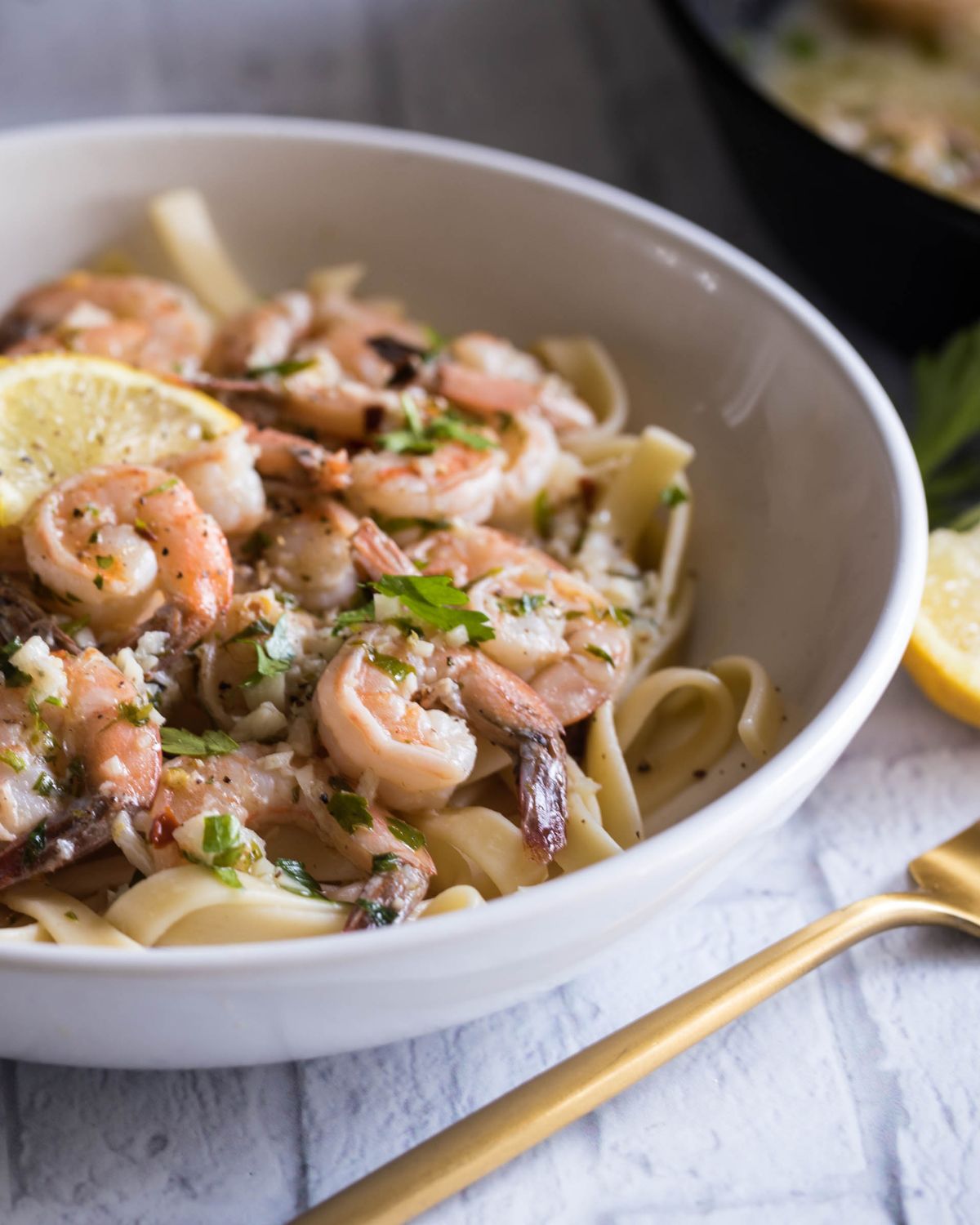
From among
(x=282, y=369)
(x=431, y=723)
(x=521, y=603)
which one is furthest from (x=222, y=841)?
(x=282, y=369)

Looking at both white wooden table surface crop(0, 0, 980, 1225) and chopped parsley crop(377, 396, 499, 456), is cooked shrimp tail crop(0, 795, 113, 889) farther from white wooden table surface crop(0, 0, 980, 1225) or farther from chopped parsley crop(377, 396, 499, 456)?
chopped parsley crop(377, 396, 499, 456)

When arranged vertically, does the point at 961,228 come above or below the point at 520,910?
above

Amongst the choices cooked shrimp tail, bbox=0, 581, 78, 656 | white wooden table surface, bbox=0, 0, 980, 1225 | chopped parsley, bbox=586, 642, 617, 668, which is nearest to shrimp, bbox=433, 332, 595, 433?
chopped parsley, bbox=586, 642, 617, 668

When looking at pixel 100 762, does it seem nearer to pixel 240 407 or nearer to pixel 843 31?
pixel 240 407

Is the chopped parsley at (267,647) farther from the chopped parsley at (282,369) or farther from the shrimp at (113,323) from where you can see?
the shrimp at (113,323)

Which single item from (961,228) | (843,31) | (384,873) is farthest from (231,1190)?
(843,31)

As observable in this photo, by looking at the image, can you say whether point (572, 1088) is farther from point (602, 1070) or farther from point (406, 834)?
point (406, 834)
